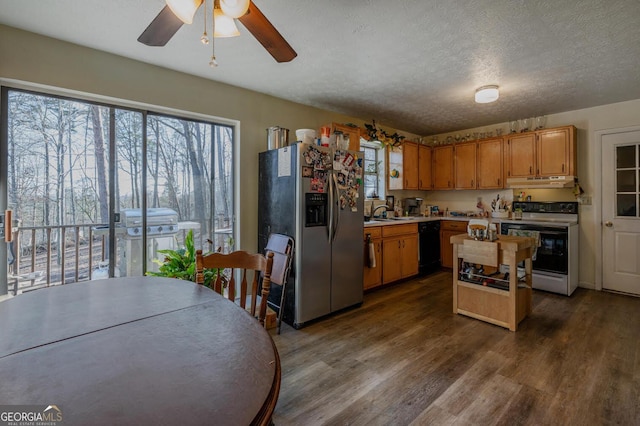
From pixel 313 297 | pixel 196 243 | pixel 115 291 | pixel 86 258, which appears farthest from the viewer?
pixel 196 243

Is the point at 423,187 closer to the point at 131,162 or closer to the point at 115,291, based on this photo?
the point at 131,162

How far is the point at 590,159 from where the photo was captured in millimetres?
4051

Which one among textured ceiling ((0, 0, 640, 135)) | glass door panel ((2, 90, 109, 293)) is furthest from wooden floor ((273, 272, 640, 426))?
textured ceiling ((0, 0, 640, 135))

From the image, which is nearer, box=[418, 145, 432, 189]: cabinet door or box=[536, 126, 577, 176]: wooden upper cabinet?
box=[536, 126, 577, 176]: wooden upper cabinet

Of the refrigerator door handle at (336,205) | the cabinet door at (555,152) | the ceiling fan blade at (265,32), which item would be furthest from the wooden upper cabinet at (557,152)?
the ceiling fan blade at (265,32)

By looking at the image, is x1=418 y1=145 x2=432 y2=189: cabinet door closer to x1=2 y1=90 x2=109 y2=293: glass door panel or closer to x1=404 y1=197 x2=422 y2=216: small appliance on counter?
x1=404 y1=197 x2=422 y2=216: small appliance on counter

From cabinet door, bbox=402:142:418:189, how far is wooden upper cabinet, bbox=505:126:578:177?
137 centimetres

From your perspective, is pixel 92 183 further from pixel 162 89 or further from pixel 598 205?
pixel 598 205

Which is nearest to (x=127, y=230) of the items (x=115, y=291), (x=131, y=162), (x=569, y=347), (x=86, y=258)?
(x=86, y=258)

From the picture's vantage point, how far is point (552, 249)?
386 cm

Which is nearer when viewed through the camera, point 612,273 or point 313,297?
point 313,297

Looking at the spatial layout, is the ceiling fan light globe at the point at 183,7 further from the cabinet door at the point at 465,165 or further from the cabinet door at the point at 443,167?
the cabinet door at the point at 443,167

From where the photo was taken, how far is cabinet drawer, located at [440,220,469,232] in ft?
15.6

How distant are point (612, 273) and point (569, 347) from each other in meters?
2.31
